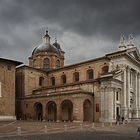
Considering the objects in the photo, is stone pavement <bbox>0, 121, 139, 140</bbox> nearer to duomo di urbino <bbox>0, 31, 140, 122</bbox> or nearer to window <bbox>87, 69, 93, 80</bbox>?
duomo di urbino <bbox>0, 31, 140, 122</bbox>

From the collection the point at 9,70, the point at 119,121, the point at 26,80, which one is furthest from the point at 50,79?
the point at 119,121

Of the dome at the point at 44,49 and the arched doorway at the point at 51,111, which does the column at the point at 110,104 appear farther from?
the dome at the point at 44,49

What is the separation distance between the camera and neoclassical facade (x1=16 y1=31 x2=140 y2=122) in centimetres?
4272

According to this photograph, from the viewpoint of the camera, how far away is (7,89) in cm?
4547

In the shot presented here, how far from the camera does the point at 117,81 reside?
4416 centimetres

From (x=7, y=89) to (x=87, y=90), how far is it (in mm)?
13441

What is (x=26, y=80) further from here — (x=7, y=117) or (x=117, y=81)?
(x=117, y=81)

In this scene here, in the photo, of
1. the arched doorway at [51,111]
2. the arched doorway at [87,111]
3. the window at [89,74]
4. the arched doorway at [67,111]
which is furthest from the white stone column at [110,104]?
the arched doorway at [51,111]

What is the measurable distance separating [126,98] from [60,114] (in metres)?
11.6

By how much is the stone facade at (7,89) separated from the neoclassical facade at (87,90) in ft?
18.8

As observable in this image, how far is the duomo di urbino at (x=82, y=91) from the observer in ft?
140

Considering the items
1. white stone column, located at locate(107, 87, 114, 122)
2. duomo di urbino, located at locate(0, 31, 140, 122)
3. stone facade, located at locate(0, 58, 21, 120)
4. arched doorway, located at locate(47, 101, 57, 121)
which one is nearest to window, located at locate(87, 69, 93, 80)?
duomo di urbino, located at locate(0, 31, 140, 122)

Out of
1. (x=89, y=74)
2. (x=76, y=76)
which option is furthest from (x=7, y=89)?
(x=89, y=74)

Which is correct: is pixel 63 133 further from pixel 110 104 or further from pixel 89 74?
pixel 89 74
